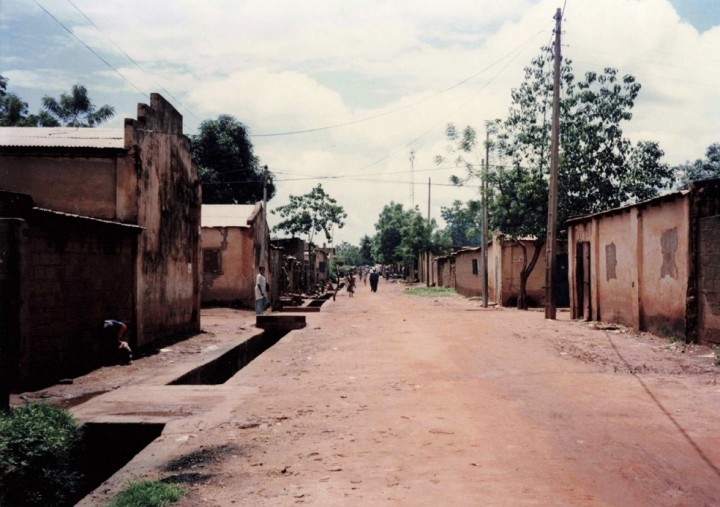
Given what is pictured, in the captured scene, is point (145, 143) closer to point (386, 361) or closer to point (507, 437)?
point (386, 361)

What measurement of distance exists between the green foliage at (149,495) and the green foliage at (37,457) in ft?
5.54

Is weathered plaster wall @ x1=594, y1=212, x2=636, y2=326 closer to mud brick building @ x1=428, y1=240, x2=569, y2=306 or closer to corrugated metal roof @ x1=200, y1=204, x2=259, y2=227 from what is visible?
mud brick building @ x1=428, y1=240, x2=569, y2=306

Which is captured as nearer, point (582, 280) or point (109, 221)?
point (109, 221)

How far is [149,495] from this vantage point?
14.1 feet

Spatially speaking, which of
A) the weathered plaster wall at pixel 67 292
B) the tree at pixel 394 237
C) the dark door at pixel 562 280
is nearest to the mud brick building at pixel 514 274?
the dark door at pixel 562 280

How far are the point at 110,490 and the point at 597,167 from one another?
2667 centimetres

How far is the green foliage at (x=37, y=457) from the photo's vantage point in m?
5.57

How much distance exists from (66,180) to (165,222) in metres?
2.66

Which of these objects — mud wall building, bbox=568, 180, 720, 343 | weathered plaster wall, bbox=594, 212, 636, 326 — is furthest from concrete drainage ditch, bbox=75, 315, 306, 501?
weathered plaster wall, bbox=594, 212, 636, 326

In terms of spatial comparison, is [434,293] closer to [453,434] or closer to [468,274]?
[468,274]

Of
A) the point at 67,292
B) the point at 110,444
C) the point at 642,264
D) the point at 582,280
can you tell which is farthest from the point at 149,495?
the point at 582,280

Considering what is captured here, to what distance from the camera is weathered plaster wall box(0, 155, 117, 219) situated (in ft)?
43.9

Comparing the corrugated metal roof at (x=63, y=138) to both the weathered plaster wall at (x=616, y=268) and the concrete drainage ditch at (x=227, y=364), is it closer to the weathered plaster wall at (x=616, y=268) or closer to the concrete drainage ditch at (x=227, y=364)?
the concrete drainage ditch at (x=227, y=364)

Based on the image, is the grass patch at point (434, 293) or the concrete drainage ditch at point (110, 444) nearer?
the concrete drainage ditch at point (110, 444)
